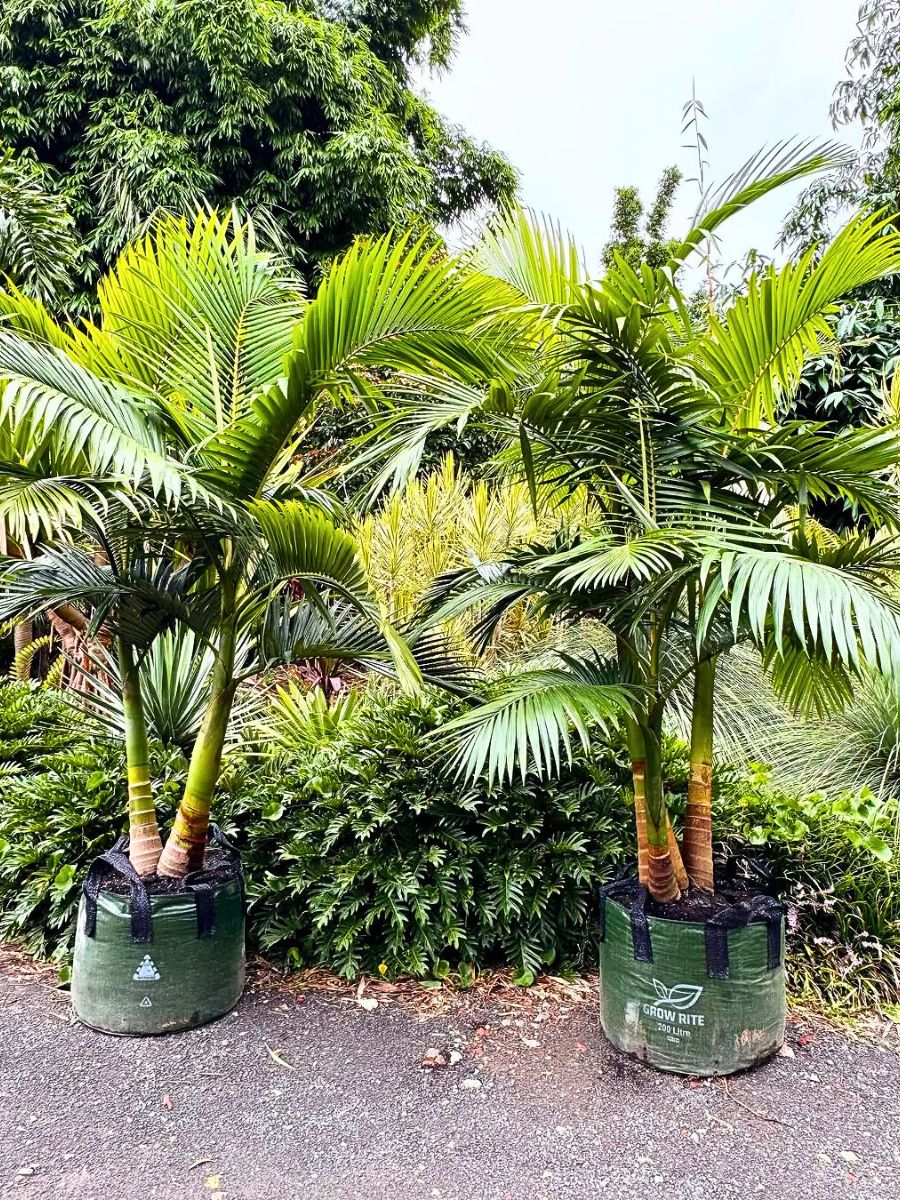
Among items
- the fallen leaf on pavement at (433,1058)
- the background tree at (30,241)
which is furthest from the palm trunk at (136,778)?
the background tree at (30,241)

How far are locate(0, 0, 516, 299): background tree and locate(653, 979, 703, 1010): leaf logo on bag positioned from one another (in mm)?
7590

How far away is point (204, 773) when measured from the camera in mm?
2480

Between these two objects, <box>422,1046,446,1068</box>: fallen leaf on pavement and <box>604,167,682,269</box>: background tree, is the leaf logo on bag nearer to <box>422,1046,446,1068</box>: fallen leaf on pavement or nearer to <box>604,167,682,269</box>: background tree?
<box>422,1046,446,1068</box>: fallen leaf on pavement

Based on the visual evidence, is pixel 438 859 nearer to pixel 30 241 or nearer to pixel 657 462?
pixel 657 462

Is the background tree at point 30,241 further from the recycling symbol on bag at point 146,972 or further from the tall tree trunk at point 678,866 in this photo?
the tall tree trunk at point 678,866

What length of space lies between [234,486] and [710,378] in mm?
1522

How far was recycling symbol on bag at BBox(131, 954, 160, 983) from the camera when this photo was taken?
7.70 feet

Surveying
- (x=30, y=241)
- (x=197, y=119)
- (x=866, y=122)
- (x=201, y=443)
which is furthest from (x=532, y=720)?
(x=866, y=122)

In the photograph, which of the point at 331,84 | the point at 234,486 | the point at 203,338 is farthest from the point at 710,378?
the point at 331,84

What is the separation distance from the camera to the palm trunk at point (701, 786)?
2365mm

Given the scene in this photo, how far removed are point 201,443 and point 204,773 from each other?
Answer: 1095 millimetres

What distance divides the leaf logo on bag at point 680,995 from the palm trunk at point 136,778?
172 centimetres

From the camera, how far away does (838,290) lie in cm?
212

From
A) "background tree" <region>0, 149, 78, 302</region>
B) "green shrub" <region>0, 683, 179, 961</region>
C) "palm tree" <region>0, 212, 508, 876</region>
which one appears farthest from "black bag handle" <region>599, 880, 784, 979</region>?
"background tree" <region>0, 149, 78, 302</region>
